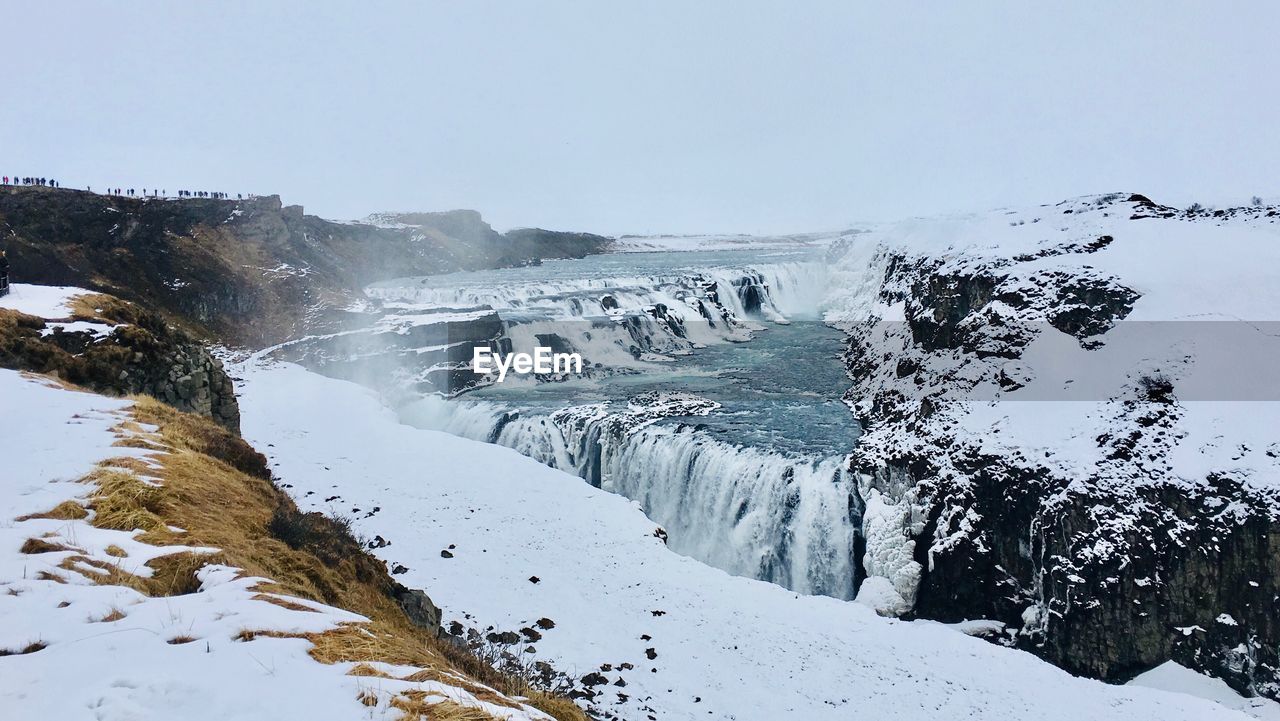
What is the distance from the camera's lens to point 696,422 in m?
24.8

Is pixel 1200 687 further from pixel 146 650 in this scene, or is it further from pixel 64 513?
pixel 64 513

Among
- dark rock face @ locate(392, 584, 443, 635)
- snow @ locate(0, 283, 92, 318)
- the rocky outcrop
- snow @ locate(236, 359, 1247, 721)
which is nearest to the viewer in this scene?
dark rock face @ locate(392, 584, 443, 635)

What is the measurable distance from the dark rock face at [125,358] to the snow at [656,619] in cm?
332

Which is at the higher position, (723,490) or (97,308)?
(97,308)

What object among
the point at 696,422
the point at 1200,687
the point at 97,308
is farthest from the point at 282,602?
the point at 696,422

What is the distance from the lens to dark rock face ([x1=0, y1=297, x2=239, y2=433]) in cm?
1296

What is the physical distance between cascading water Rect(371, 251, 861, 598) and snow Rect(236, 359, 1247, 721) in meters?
3.13

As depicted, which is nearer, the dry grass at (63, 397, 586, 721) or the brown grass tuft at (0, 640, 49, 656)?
the brown grass tuft at (0, 640, 49, 656)

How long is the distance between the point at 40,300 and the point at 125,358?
331cm

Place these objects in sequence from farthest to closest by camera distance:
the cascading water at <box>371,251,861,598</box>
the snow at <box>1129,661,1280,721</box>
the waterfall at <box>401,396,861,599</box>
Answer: the cascading water at <box>371,251,861,598</box>
the waterfall at <box>401,396,861,599</box>
the snow at <box>1129,661,1280,721</box>

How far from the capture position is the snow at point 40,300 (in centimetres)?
1443

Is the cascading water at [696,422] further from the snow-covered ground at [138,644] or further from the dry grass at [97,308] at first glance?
the snow-covered ground at [138,644]

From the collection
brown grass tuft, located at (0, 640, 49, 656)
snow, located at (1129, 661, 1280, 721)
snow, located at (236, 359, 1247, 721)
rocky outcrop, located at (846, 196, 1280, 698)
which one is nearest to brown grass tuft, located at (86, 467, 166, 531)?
brown grass tuft, located at (0, 640, 49, 656)

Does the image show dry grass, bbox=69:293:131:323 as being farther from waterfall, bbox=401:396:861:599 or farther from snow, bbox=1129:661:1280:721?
snow, bbox=1129:661:1280:721
